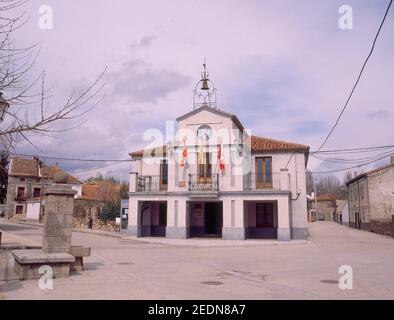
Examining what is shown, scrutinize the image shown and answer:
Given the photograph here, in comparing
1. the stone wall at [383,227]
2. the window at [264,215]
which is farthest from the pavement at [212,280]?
the stone wall at [383,227]

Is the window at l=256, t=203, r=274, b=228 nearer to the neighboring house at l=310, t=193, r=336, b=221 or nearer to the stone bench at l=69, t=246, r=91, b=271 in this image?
the stone bench at l=69, t=246, r=91, b=271

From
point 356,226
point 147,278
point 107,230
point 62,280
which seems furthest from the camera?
point 356,226

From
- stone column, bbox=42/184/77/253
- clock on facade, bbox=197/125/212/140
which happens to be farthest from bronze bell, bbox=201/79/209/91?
stone column, bbox=42/184/77/253

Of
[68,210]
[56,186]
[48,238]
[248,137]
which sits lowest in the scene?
[48,238]

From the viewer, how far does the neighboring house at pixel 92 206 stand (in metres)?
35.7

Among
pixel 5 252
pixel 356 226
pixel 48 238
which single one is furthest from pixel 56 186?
Result: pixel 356 226

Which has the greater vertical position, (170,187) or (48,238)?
(170,187)

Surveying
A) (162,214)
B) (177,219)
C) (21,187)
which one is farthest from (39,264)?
(21,187)

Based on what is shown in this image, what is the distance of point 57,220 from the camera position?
33.0 ft

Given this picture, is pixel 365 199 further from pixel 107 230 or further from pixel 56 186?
pixel 56 186

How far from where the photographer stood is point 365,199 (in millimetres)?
36250

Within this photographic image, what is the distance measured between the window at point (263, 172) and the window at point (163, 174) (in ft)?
21.4

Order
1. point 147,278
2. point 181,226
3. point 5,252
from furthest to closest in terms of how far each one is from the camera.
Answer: point 181,226
point 5,252
point 147,278

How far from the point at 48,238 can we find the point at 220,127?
1742 cm
